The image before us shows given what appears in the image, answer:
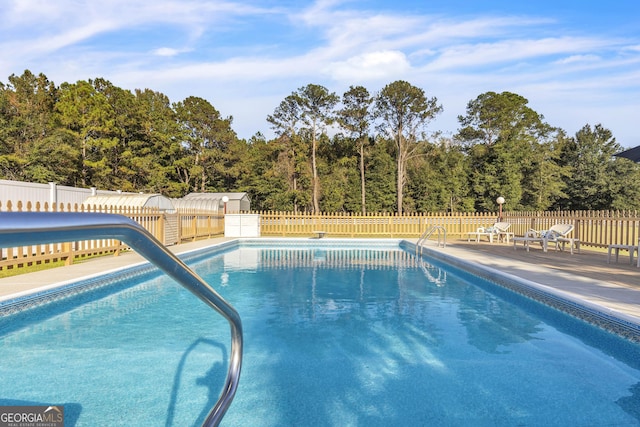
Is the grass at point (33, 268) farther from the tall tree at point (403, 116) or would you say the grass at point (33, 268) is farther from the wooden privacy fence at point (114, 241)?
the tall tree at point (403, 116)

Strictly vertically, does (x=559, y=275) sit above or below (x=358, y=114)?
below

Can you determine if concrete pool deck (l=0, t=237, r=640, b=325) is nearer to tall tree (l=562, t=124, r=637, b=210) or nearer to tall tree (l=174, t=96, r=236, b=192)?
tall tree (l=174, t=96, r=236, b=192)

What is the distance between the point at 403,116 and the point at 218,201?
1540 cm

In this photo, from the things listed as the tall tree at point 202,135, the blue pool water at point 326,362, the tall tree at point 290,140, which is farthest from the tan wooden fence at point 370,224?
the tall tree at point 202,135

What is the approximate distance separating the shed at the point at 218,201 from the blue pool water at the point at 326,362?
19258 millimetres

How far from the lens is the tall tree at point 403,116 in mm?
31969

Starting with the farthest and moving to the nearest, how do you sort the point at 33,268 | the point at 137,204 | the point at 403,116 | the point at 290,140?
the point at 290,140
the point at 403,116
the point at 137,204
the point at 33,268

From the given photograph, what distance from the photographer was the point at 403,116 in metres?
32.8

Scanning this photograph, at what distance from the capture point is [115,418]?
9.52ft

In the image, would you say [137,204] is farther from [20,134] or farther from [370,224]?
[20,134]

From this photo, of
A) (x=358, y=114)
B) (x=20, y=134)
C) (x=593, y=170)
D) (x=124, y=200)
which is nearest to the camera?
(x=124, y=200)

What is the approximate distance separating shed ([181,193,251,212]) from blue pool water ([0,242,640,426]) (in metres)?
19.3

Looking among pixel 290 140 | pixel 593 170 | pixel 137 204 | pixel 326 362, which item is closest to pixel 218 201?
pixel 290 140

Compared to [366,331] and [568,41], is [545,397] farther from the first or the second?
[568,41]
